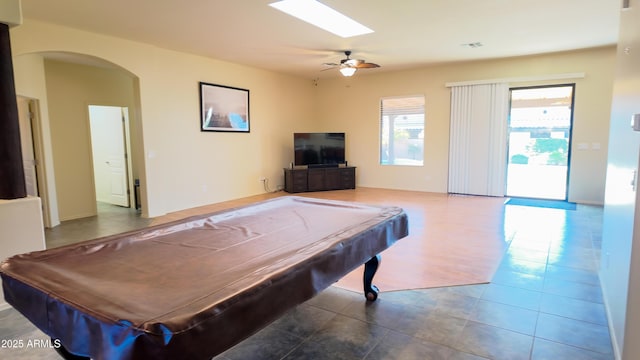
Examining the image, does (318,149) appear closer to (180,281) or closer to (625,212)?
(625,212)

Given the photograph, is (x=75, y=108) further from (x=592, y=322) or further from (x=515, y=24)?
(x=592, y=322)

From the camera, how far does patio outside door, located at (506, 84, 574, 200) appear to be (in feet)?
22.7

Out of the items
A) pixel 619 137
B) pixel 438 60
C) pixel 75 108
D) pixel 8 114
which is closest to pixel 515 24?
pixel 438 60

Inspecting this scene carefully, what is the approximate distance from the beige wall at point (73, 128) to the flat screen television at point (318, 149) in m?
3.91

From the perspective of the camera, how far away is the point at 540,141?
Answer: 7.18 meters

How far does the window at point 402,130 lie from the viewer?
8.48 metres

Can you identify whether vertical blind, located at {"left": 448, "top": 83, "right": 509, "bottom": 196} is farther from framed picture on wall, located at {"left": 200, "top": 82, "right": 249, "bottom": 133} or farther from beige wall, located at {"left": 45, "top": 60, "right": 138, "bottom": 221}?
beige wall, located at {"left": 45, "top": 60, "right": 138, "bottom": 221}

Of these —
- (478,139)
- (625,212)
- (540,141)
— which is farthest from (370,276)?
(540,141)

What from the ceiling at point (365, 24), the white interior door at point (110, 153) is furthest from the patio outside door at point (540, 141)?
the white interior door at point (110, 153)

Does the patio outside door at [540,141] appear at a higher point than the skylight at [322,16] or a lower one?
lower

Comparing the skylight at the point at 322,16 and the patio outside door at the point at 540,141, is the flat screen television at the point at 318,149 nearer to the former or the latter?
the skylight at the point at 322,16

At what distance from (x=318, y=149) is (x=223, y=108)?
2.60m

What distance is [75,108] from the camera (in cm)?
617

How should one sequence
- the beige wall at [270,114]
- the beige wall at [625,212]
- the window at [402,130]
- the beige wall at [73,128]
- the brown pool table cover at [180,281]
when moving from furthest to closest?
1. the window at [402,130]
2. the beige wall at [73,128]
3. the beige wall at [270,114]
4. the beige wall at [625,212]
5. the brown pool table cover at [180,281]
